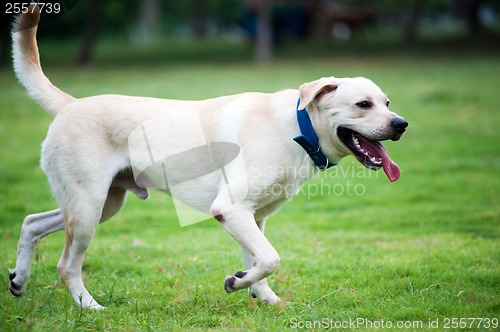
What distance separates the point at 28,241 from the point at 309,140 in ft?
8.26

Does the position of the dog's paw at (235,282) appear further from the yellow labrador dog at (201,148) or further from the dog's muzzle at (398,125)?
the dog's muzzle at (398,125)

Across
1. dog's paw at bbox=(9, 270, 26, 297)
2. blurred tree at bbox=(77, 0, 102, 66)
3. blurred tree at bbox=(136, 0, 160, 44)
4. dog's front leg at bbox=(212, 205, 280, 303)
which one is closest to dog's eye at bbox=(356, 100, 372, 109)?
dog's front leg at bbox=(212, 205, 280, 303)

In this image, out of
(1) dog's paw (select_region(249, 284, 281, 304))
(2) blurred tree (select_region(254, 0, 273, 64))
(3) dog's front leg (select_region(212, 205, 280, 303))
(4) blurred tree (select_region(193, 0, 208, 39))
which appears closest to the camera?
(3) dog's front leg (select_region(212, 205, 280, 303))

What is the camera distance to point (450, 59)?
27938 millimetres

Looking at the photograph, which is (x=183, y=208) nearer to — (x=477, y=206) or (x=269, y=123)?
(x=269, y=123)

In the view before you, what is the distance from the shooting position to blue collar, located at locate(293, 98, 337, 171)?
5.00 metres

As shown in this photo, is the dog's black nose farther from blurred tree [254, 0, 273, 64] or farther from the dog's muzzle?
blurred tree [254, 0, 273, 64]

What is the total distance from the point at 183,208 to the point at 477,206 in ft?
14.2

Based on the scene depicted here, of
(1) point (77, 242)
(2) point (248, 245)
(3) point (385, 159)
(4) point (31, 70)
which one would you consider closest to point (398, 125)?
(3) point (385, 159)

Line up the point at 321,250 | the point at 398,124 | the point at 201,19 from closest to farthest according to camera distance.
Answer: the point at 398,124 → the point at 321,250 → the point at 201,19

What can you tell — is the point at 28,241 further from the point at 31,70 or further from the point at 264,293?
the point at 264,293

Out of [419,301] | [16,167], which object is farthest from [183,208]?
[16,167]

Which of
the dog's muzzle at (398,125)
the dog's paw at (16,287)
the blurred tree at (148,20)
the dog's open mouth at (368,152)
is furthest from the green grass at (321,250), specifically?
the blurred tree at (148,20)

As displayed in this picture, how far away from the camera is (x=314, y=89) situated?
195 inches
